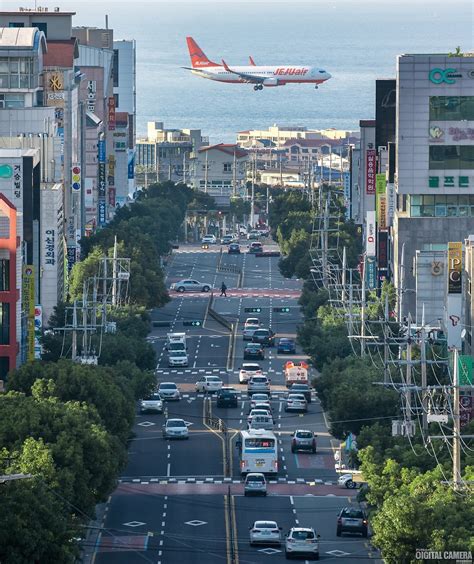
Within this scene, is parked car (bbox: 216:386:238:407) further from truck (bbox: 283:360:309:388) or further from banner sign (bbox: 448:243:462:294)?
banner sign (bbox: 448:243:462:294)

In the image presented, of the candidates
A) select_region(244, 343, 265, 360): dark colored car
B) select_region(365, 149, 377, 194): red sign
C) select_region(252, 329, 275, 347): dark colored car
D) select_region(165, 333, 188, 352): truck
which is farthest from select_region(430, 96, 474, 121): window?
select_region(165, 333, 188, 352): truck

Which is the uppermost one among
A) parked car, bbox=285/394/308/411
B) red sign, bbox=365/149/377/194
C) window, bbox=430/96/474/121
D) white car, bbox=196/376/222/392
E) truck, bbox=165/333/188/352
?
window, bbox=430/96/474/121

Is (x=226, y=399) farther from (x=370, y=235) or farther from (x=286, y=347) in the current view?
(x=370, y=235)

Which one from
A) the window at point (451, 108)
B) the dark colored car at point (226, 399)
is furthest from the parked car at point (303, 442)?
the window at point (451, 108)

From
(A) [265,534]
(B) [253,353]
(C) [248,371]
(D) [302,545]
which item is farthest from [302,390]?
(D) [302,545]

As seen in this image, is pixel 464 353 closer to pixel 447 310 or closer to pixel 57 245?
pixel 447 310
